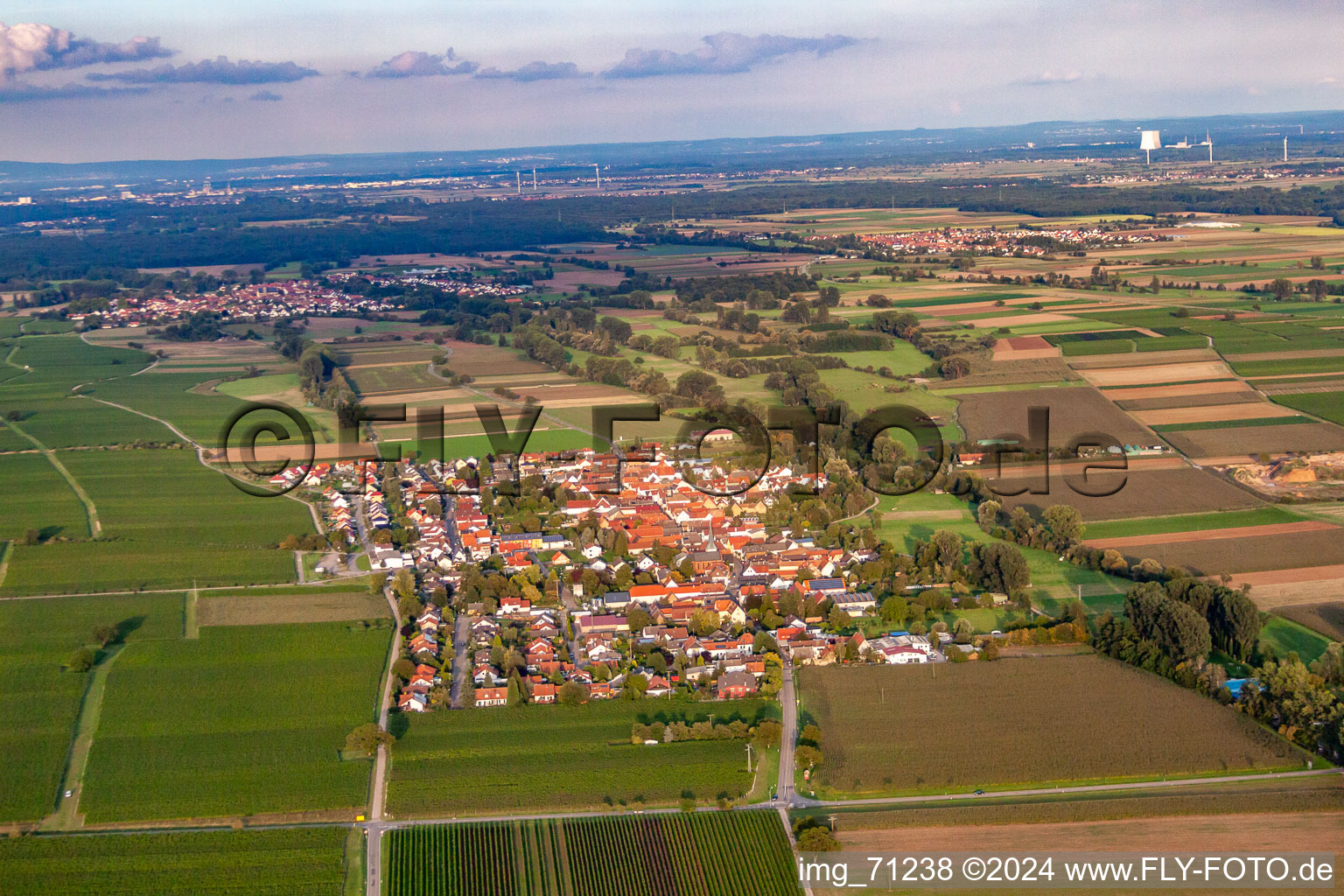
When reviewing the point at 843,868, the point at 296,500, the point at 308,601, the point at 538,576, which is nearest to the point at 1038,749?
the point at 843,868

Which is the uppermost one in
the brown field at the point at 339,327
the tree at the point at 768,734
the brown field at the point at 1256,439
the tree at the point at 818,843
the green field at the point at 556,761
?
the brown field at the point at 339,327

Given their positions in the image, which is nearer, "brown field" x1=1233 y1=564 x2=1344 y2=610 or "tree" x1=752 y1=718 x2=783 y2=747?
"tree" x1=752 y1=718 x2=783 y2=747

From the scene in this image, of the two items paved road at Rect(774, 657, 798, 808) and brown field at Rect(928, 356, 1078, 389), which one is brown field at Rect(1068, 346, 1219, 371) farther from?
paved road at Rect(774, 657, 798, 808)

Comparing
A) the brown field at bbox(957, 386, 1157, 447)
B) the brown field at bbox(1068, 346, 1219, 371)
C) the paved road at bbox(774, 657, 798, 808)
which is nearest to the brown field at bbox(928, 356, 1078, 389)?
the brown field at bbox(1068, 346, 1219, 371)

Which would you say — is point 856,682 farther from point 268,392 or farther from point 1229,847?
point 268,392

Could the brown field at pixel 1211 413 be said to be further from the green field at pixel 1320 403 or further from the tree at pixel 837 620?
the tree at pixel 837 620

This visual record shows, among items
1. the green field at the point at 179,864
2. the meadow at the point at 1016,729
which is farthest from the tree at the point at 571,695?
the green field at the point at 179,864
